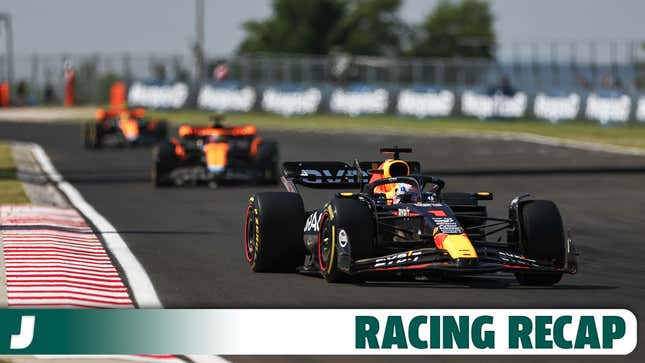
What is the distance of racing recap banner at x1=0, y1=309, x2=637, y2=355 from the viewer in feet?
31.5

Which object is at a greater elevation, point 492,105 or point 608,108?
point 608,108

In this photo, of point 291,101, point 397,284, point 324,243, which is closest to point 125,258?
point 324,243

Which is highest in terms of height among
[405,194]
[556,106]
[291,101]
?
[405,194]

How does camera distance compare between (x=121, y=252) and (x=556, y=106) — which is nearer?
(x=121, y=252)

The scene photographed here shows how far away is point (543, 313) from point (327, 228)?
263 centimetres

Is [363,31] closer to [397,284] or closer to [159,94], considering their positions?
[159,94]

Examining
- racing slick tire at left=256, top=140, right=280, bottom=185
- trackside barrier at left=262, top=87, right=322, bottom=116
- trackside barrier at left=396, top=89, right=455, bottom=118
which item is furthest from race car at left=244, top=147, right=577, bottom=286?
trackside barrier at left=262, top=87, right=322, bottom=116

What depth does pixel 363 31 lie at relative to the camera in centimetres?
13225

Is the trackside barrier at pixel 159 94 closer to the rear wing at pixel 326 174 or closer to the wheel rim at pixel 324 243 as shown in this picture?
the rear wing at pixel 326 174

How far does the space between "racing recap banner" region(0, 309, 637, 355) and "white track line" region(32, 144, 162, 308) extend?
1.37 meters

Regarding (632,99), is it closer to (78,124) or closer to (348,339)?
(78,124)

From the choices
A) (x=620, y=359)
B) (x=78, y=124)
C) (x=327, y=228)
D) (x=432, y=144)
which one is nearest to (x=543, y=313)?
(x=620, y=359)

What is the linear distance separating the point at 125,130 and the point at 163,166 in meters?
14.0

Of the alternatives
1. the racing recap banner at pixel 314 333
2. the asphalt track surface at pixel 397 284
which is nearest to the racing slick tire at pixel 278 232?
the asphalt track surface at pixel 397 284
